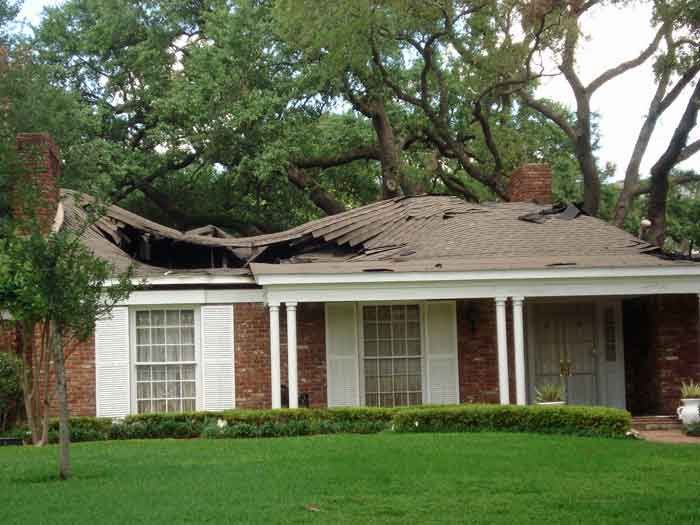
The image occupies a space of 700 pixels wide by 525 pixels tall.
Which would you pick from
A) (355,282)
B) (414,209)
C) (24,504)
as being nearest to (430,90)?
(414,209)

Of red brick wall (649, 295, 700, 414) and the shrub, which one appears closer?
the shrub

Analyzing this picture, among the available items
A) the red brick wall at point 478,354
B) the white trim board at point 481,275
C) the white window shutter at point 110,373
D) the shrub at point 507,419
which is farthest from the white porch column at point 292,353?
the red brick wall at point 478,354

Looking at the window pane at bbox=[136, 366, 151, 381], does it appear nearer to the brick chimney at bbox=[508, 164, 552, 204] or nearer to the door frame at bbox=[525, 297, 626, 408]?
the door frame at bbox=[525, 297, 626, 408]

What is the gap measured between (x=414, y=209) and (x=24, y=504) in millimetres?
13664

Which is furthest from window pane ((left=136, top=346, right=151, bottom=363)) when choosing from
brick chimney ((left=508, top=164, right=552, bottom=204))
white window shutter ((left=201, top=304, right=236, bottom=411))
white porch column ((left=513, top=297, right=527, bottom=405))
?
brick chimney ((left=508, top=164, right=552, bottom=204))

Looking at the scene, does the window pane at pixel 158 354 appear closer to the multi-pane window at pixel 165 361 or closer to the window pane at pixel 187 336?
the multi-pane window at pixel 165 361

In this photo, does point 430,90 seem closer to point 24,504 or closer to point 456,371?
point 456,371

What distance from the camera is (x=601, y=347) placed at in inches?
820

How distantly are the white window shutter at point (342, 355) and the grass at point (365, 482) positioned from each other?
12.6 feet

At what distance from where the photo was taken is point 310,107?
3238cm

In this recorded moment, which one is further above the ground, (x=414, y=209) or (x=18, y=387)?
(x=414, y=209)

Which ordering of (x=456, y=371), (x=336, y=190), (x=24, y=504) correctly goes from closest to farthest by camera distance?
(x=24, y=504) → (x=456, y=371) → (x=336, y=190)

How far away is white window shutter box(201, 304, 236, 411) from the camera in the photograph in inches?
746

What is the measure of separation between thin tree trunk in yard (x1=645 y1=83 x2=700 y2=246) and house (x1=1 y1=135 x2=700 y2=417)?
6.72 metres
